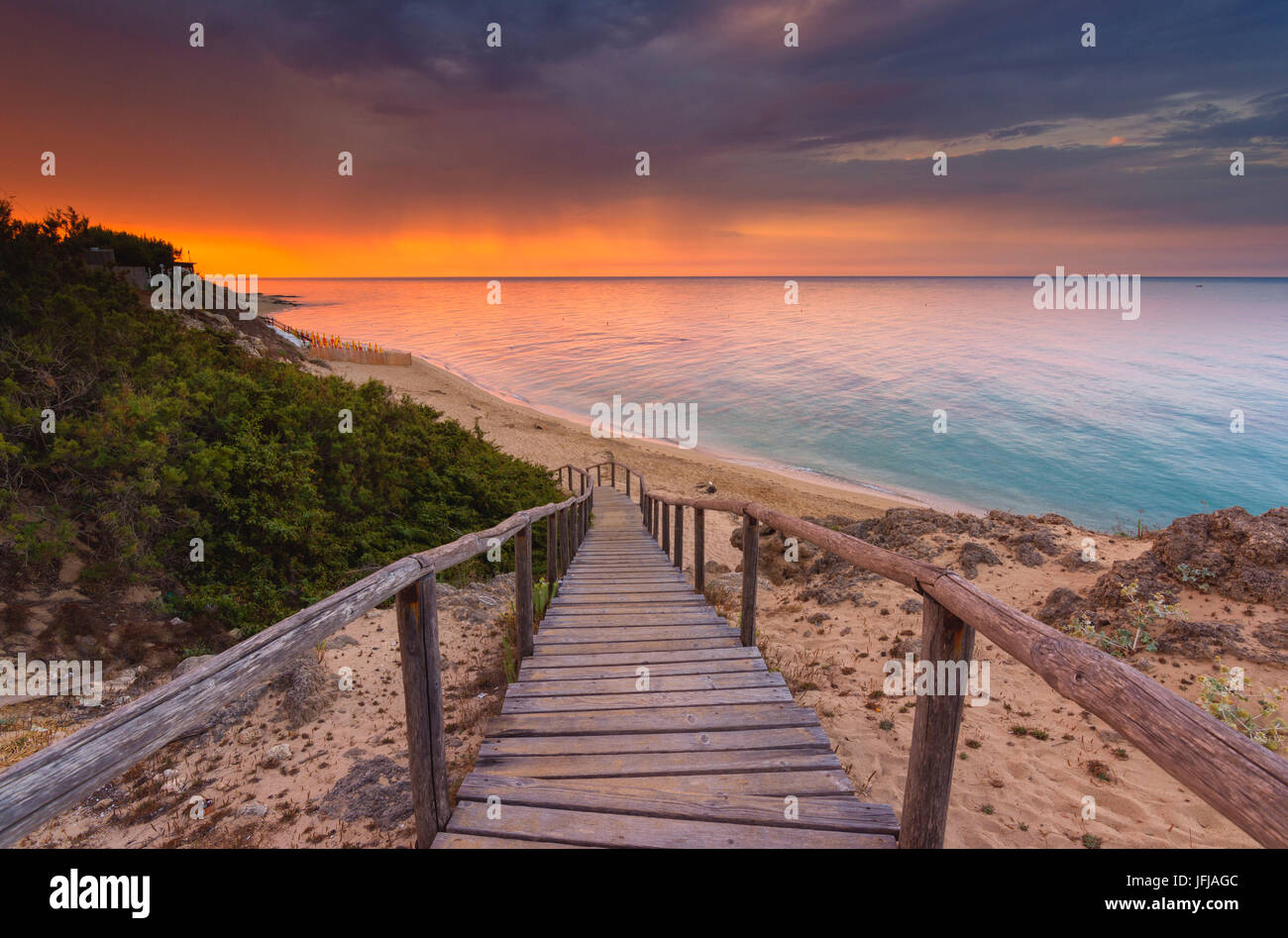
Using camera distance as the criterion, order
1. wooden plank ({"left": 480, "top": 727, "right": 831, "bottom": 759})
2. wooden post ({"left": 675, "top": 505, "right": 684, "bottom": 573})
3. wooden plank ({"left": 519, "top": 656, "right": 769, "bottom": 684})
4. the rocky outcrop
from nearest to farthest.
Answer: wooden plank ({"left": 480, "top": 727, "right": 831, "bottom": 759})
wooden plank ({"left": 519, "top": 656, "right": 769, "bottom": 684})
the rocky outcrop
wooden post ({"left": 675, "top": 505, "right": 684, "bottom": 573})

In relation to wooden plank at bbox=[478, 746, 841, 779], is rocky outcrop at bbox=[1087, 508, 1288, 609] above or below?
above

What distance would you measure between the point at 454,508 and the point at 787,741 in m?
7.46

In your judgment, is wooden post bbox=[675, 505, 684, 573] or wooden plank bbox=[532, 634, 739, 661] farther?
wooden post bbox=[675, 505, 684, 573]

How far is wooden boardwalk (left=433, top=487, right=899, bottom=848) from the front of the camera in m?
2.22

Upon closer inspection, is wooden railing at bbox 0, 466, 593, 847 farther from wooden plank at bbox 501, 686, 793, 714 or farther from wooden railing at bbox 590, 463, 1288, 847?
wooden railing at bbox 590, 463, 1288, 847

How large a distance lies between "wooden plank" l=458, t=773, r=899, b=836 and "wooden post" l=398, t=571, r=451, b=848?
15 cm

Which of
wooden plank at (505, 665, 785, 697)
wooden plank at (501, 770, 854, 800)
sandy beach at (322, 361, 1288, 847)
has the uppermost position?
wooden plank at (505, 665, 785, 697)

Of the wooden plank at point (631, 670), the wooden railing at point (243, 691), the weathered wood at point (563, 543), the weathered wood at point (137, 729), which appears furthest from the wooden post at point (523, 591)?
the weathered wood at point (563, 543)

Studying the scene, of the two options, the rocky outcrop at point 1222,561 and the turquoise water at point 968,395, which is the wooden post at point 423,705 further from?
the turquoise water at point 968,395

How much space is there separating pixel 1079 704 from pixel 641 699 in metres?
2.47

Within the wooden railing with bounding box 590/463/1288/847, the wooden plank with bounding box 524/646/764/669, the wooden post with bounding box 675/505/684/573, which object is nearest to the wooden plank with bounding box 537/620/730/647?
the wooden plank with bounding box 524/646/764/669

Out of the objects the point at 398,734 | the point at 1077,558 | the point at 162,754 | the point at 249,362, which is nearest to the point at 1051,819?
the point at 398,734
